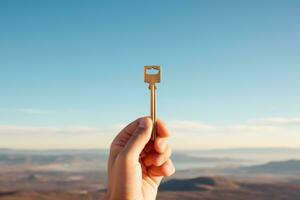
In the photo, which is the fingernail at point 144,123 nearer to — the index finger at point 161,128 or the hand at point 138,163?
the hand at point 138,163

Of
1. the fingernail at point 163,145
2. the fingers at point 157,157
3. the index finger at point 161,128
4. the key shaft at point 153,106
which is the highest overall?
the key shaft at point 153,106

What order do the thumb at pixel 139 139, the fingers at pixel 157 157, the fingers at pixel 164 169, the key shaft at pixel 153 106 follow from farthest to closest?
the fingers at pixel 164 169 → the fingers at pixel 157 157 → the key shaft at pixel 153 106 → the thumb at pixel 139 139

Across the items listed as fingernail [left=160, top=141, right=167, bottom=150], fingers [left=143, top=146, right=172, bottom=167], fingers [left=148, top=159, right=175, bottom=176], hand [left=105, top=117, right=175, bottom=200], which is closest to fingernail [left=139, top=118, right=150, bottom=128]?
hand [left=105, top=117, right=175, bottom=200]

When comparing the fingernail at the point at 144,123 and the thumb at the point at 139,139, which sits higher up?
Result: the fingernail at the point at 144,123

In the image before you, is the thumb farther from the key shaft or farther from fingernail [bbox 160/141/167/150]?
fingernail [bbox 160/141/167/150]

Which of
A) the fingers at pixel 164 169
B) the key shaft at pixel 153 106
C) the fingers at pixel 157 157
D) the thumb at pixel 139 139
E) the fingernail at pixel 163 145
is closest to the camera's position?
the thumb at pixel 139 139

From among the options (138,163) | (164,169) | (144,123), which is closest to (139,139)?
(144,123)

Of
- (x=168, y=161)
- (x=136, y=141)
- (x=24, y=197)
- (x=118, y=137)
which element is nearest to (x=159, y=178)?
(x=168, y=161)

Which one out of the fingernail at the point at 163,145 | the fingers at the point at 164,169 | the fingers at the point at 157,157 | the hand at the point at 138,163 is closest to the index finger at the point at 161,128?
the hand at the point at 138,163

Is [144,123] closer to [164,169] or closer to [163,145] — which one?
[163,145]
